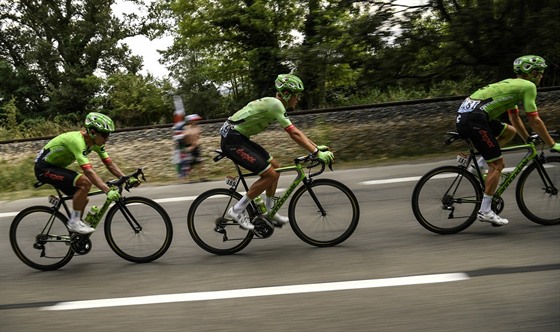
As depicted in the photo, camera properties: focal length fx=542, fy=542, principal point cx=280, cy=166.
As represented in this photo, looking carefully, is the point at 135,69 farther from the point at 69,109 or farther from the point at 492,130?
the point at 492,130

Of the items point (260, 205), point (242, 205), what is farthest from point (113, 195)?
point (260, 205)

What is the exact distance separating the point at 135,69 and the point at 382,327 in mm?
40920

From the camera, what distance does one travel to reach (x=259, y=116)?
20.1 ft

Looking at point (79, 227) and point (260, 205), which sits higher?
point (79, 227)

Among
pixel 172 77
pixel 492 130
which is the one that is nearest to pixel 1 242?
pixel 492 130

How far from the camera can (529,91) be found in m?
6.00

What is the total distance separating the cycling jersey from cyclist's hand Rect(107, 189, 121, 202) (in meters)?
4.09

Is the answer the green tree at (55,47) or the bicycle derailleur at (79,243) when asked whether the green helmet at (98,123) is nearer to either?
the bicycle derailleur at (79,243)

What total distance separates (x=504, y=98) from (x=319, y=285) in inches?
119

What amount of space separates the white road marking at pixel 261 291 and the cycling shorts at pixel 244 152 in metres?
1.47

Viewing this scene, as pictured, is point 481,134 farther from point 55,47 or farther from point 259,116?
point 55,47

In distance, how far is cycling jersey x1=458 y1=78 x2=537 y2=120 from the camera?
19.7 feet

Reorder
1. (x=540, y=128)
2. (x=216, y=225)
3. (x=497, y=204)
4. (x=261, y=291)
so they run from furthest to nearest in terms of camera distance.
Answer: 1. (x=216, y=225)
2. (x=497, y=204)
3. (x=540, y=128)
4. (x=261, y=291)

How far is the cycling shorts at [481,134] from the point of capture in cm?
613
